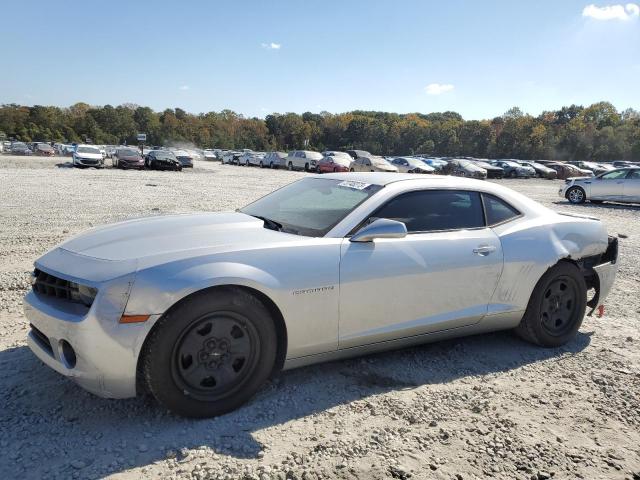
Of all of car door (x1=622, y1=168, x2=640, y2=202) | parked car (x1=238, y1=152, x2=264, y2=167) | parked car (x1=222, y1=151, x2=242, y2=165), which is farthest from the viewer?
parked car (x1=222, y1=151, x2=242, y2=165)

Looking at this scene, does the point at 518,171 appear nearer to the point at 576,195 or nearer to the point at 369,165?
the point at 369,165

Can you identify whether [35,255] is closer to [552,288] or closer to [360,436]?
[360,436]

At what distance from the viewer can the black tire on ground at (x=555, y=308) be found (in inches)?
160

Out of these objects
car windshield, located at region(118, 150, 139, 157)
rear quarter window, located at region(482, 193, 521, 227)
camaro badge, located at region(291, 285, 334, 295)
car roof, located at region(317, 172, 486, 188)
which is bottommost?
camaro badge, located at region(291, 285, 334, 295)

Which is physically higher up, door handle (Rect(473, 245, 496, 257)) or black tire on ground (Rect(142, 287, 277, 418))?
door handle (Rect(473, 245, 496, 257))

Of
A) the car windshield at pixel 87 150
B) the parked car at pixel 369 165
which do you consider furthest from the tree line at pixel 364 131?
the car windshield at pixel 87 150

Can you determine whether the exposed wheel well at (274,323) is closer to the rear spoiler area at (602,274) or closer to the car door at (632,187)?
the rear spoiler area at (602,274)

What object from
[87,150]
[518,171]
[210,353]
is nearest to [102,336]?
[210,353]

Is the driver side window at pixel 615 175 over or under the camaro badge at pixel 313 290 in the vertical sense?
over

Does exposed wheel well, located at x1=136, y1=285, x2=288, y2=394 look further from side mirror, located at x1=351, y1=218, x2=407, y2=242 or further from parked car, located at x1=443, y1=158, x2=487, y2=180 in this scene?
parked car, located at x1=443, y1=158, x2=487, y2=180

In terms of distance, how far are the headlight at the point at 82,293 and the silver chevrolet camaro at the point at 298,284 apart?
0.01 meters

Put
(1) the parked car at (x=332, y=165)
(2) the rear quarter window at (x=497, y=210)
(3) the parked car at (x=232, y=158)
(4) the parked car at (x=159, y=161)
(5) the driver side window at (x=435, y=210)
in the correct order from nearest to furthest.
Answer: (5) the driver side window at (x=435, y=210)
(2) the rear quarter window at (x=497, y=210)
(4) the parked car at (x=159, y=161)
(1) the parked car at (x=332, y=165)
(3) the parked car at (x=232, y=158)

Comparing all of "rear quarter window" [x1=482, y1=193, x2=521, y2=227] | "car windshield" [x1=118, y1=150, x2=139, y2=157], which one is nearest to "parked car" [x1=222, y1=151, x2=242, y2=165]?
"car windshield" [x1=118, y1=150, x2=139, y2=157]

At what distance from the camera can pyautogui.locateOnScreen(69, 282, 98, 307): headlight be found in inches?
103
